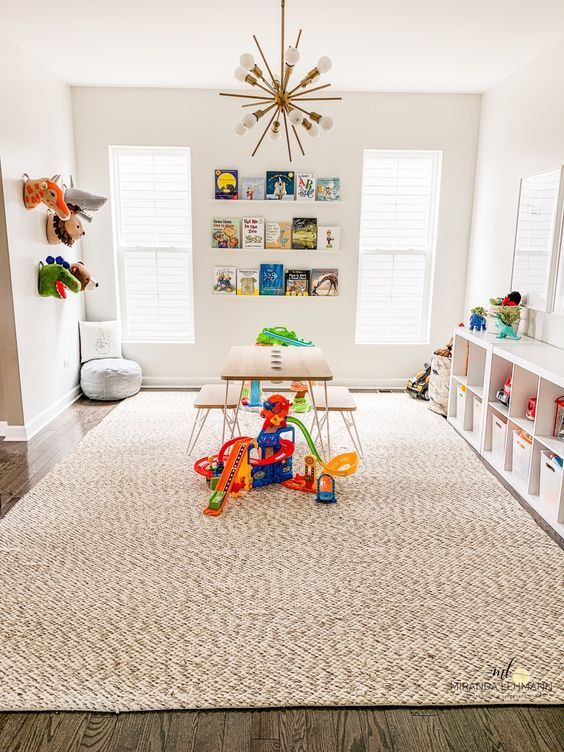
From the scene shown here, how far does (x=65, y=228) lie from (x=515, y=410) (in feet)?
11.6

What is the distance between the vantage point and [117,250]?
5.31 metres

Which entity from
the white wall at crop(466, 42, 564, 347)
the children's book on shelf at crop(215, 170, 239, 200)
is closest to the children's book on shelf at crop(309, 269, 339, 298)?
the children's book on shelf at crop(215, 170, 239, 200)

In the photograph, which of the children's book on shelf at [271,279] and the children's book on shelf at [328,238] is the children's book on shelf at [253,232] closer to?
the children's book on shelf at [271,279]

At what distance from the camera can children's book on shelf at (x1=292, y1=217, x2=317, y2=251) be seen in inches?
203

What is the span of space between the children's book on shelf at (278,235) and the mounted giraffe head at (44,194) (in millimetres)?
1754

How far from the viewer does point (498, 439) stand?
3732mm

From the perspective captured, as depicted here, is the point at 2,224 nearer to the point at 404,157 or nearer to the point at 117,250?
the point at 117,250

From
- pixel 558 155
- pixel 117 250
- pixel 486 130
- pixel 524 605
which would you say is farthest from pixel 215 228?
pixel 524 605

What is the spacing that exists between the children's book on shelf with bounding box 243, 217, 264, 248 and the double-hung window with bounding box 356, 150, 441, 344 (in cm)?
91

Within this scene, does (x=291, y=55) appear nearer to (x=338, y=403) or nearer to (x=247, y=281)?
(x=338, y=403)

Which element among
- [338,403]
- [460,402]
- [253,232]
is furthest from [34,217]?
[460,402]

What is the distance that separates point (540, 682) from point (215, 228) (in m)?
4.27

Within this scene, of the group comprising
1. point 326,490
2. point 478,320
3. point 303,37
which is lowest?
point 326,490

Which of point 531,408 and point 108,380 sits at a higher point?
point 531,408
